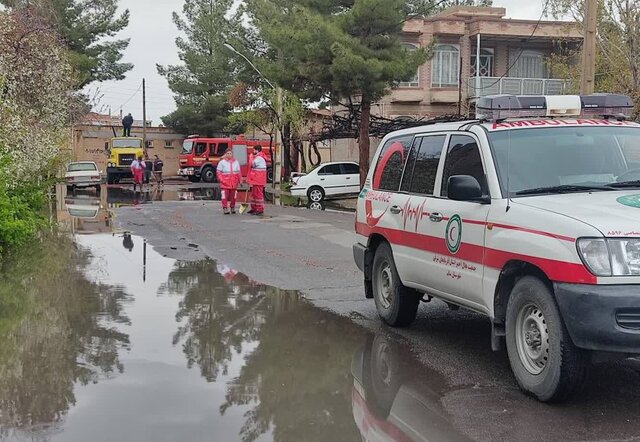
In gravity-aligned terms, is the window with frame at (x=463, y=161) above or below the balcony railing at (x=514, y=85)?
below

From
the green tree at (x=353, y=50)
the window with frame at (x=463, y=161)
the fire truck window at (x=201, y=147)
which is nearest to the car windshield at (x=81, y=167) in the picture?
the fire truck window at (x=201, y=147)

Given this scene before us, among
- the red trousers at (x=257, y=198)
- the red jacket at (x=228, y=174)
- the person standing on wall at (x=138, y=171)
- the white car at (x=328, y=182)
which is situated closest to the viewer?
the red jacket at (x=228, y=174)

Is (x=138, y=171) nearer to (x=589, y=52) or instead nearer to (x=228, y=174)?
(x=228, y=174)

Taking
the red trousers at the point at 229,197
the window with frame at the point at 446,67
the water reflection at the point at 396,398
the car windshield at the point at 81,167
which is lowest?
the water reflection at the point at 396,398

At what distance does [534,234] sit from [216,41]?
177 feet

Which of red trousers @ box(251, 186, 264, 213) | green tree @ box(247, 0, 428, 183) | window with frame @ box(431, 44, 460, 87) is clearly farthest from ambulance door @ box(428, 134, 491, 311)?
window with frame @ box(431, 44, 460, 87)

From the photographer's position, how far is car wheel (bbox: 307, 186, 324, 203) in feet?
98.4

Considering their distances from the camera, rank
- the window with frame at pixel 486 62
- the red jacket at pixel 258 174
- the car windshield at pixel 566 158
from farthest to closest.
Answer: the window with frame at pixel 486 62 < the red jacket at pixel 258 174 < the car windshield at pixel 566 158

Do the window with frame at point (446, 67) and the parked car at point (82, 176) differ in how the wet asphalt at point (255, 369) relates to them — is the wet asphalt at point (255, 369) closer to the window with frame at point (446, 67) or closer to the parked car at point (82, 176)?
the parked car at point (82, 176)

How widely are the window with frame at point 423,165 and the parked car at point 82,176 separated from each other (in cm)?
3066

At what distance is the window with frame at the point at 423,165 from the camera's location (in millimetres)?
7102

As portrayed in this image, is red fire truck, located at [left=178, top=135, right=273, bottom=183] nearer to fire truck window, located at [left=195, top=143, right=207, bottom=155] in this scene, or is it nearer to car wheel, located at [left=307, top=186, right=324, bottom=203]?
fire truck window, located at [left=195, top=143, right=207, bottom=155]

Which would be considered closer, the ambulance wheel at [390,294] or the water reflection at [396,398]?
the water reflection at [396,398]

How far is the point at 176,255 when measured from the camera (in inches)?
528
